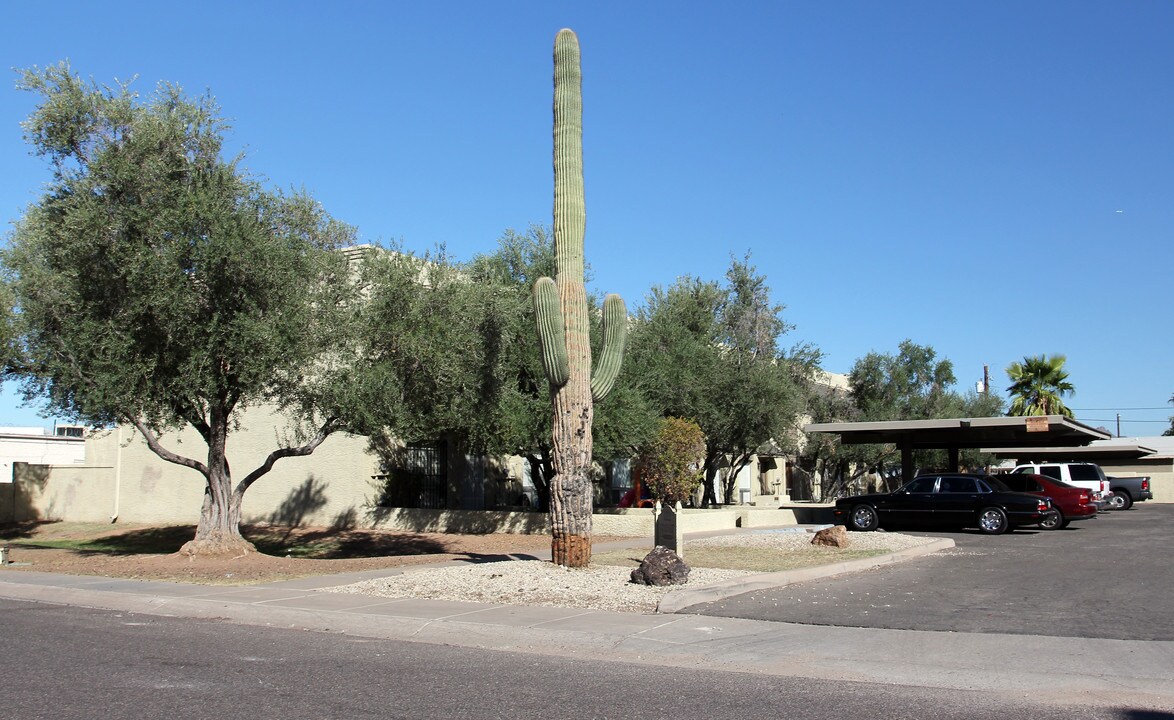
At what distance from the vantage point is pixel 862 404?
45.9 meters

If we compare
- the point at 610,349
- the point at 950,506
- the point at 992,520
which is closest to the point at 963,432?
the point at 950,506

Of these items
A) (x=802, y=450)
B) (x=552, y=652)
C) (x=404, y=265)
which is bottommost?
(x=552, y=652)

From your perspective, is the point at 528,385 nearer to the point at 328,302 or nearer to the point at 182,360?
the point at 328,302

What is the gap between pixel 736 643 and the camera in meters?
9.98

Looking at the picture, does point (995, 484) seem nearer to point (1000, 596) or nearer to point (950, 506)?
point (950, 506)

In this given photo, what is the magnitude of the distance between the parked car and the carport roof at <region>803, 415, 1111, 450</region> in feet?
16.8

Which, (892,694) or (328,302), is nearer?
(892,694)

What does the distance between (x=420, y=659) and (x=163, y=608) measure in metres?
5.51

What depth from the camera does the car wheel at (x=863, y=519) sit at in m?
25.6

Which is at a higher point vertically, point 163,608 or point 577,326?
point 577,326

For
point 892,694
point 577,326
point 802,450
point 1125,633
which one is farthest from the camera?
point 802,450

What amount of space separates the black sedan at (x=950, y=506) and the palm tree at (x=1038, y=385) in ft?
97.4

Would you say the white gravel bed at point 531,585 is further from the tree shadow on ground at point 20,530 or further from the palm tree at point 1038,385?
the palm tree at point 1038,385

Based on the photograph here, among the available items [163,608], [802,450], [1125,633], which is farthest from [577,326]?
[802,450]
